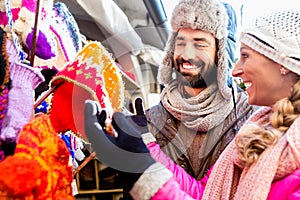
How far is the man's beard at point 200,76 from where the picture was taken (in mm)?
1352

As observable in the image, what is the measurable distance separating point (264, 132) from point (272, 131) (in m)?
0.02

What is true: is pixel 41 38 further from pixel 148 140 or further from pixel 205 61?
pixel 205 61

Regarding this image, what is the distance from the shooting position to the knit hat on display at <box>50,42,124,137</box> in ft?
3.33

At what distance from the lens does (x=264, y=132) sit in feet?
3.18

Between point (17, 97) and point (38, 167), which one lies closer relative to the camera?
point (38, 167)

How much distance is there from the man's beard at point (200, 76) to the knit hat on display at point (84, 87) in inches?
13.6

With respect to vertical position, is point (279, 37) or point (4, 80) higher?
point (4, 80)

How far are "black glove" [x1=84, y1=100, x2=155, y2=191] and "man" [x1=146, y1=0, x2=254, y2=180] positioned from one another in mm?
547

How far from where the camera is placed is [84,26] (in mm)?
2018

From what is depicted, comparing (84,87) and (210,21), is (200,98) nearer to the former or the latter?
(210,21)

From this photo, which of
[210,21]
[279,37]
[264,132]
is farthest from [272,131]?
[210,21]

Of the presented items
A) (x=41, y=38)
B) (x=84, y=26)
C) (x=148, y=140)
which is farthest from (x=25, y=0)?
(x=84, y=26)

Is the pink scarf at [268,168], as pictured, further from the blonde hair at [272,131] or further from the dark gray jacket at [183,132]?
the dark gray jacket at [183,132]

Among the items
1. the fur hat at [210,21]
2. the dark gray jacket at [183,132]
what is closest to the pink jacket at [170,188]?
the dark gray jacket at [183,132]
